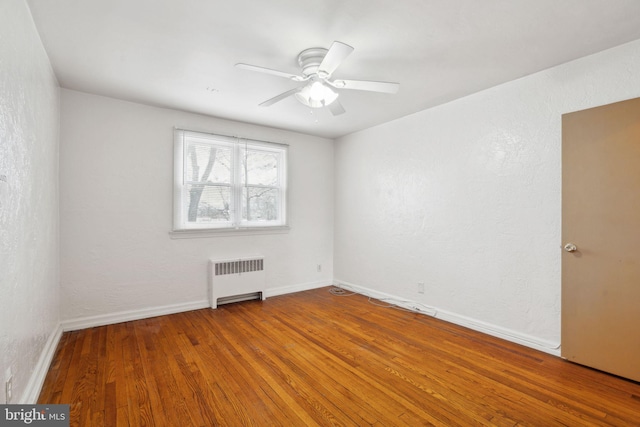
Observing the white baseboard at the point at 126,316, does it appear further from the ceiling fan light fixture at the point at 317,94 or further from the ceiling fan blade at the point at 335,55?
the ceiling fan blade at the point at 335,55

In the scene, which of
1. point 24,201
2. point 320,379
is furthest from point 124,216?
point 320,379

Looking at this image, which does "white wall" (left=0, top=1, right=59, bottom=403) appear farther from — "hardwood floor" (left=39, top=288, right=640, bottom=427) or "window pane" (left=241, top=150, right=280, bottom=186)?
"window pane" (left=241, top=150, right=280, bottom=186)

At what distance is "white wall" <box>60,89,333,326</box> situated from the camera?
3.16 meters

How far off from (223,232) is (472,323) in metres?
3.23

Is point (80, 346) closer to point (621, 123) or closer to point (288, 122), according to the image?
point (288, 122)

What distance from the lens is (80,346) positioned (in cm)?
276

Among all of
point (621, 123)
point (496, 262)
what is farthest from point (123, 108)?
point (621, 123)

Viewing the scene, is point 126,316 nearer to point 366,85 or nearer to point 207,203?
point 207,203

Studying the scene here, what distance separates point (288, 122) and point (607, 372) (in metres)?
4.14

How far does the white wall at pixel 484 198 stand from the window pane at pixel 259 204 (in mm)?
1401

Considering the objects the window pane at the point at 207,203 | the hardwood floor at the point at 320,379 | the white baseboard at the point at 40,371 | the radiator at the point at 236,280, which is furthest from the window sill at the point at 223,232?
the white baseboard at the point at 40,371

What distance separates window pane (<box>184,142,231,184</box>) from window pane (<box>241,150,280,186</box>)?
24 centimetres

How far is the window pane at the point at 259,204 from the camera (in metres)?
4.33

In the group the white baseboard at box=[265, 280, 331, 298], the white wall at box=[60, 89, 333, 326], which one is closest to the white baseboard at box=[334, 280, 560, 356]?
the white baseboard at box=[265, 280, 331, 298]
